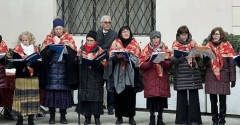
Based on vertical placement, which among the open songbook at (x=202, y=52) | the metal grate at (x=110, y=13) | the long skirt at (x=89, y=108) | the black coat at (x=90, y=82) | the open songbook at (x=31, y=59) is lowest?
the long skirt at (x=89, y=108)

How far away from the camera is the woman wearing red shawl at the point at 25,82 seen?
1097cm

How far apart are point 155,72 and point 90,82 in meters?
1.22

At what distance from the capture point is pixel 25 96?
11031 millimetres

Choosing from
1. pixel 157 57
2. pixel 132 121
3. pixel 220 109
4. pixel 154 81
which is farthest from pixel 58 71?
pixel 220 109

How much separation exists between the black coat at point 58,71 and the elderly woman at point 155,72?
1.33 meters

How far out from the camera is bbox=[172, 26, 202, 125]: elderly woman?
10.8m

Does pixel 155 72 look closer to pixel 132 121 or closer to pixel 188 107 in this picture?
pixel 188 107

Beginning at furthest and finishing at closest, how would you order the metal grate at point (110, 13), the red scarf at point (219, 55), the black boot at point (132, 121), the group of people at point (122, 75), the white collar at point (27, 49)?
the metal grate at point (110, 13)
the black boot at point (132, 121)
the white collar at point (27, 49)
the group of people at point (122, 75)
the red scarf at point (219, 55)

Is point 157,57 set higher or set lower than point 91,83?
higher

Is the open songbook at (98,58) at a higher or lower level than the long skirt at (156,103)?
higher

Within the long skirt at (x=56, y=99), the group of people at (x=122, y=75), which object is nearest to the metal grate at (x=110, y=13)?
the group of people at (x=122, y=75)

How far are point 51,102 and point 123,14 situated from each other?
3846mm

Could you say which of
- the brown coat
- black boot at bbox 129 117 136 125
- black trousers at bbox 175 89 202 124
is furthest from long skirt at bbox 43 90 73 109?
the brown coat

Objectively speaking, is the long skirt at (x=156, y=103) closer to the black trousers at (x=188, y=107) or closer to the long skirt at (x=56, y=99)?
the black trousers at (x=188, y=107)
